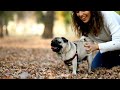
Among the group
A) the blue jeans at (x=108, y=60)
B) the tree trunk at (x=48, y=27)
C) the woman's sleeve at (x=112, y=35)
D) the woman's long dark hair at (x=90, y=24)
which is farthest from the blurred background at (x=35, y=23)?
the woman's sleeve at (x=112, y=35)

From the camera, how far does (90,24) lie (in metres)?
4.66

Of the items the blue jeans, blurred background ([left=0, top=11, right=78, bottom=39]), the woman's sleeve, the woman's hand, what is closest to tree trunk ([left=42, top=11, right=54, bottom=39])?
blurred background ([left=0, top=11, right=78, bottom=39])

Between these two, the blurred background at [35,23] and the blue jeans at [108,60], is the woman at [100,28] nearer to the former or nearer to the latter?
the blue jeans at [108,60]

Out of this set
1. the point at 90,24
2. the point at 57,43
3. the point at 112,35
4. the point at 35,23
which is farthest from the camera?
the point at 35,23

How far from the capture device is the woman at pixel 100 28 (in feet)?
14.6

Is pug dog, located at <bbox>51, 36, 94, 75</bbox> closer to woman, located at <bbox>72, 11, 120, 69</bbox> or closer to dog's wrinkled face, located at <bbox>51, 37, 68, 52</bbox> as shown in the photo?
dog's wrinkled face, located at <bbox>51, 37, 68, 52</bbox>

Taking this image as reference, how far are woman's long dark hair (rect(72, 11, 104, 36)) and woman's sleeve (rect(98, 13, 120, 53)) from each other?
95 mm

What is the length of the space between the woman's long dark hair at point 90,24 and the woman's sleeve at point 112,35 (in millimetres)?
95

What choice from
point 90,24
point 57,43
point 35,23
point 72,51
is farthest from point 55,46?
point 35,23

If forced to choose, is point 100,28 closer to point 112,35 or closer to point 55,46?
point 112,35

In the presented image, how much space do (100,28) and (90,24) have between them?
5.3 inches
